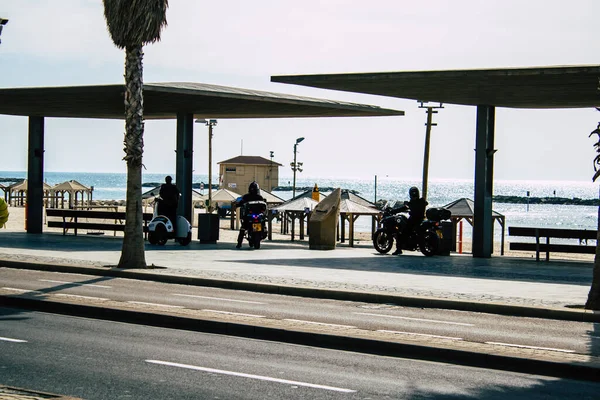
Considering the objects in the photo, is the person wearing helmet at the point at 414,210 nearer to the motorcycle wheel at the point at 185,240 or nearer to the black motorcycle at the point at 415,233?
the black motorcycle at the point at 415,233

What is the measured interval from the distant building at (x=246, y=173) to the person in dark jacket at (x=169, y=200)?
230 feet

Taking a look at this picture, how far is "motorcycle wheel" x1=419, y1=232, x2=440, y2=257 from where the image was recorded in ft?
85.8

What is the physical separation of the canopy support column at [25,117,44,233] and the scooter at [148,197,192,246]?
745 centimetres

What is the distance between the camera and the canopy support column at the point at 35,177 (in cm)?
3388

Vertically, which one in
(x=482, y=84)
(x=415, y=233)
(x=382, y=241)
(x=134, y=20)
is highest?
(x=134, y=20)

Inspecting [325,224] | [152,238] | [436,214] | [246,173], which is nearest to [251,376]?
[436,214]

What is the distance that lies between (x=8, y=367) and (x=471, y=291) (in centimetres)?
952

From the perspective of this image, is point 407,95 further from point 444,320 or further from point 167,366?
point 167,366

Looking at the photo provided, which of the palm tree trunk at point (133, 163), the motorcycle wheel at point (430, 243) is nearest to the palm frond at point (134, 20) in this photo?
the palm tree trunk at point (133, 163)

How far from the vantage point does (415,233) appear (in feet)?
86.9

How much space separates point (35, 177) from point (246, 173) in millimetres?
67380

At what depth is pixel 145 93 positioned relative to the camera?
25.6 metres

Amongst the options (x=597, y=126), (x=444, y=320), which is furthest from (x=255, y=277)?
(x=597, y=126)

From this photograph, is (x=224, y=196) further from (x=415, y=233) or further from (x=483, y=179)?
(x=483, y=179)
